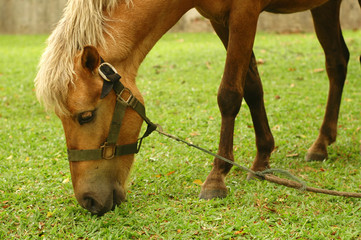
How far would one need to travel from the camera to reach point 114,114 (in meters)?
2.83

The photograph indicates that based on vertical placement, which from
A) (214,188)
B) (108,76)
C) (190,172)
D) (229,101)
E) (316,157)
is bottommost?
(316,157)

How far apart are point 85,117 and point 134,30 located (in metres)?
0.68

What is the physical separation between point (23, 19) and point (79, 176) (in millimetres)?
13963

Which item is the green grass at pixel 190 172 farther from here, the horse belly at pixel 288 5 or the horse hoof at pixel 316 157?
the horse belly at pixel 288 5

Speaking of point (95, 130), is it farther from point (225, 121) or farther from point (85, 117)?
point (225, 121)

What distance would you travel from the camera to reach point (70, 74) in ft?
8.73

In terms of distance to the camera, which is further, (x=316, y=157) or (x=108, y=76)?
(x=316, y=157)

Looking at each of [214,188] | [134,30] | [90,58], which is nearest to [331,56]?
[214,188]

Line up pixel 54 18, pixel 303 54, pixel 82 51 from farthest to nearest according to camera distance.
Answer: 1. pixel 54 18
2. pixel 303 54
3. pixel 82 51

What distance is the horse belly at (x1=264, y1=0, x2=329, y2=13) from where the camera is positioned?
3547 millimetres

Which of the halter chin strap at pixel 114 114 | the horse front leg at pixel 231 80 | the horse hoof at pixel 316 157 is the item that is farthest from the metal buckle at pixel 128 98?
the horse hoof at pixel 316 157

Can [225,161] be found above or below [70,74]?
below

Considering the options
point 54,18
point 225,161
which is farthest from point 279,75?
point 54,18

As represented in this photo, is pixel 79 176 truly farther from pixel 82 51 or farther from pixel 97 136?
pixel 82 51
